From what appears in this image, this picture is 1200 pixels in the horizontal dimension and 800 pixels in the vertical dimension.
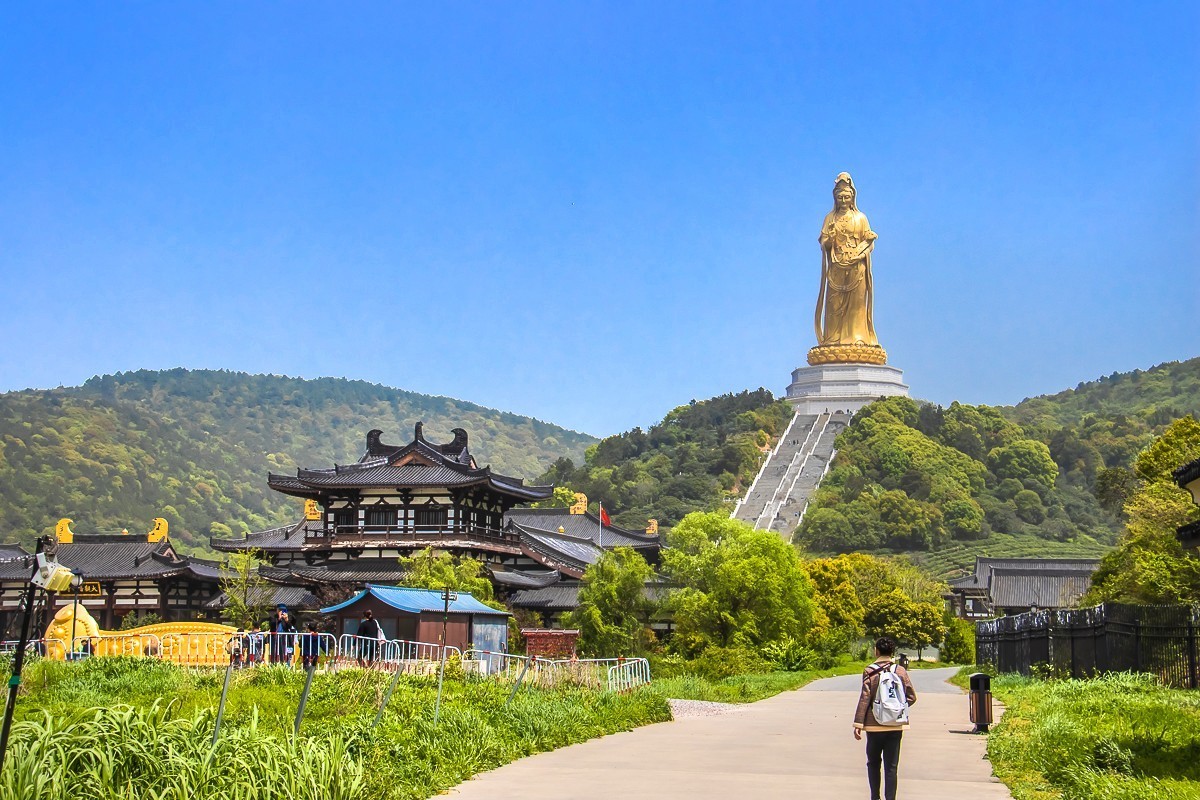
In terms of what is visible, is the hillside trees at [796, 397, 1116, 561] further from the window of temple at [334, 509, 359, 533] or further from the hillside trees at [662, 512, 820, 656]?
the hillside trees at [662, 512, 820, 656]

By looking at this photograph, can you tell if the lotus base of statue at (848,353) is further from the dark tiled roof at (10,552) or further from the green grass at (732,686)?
the green grass at (732,686)

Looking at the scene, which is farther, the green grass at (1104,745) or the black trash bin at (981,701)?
the black trash bin at (981,701)

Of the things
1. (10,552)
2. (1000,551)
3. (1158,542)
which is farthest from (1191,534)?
(1000,551)

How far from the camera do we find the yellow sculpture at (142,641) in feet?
98.4

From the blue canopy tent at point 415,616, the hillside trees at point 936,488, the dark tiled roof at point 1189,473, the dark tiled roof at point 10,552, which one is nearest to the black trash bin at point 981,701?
the dark tiled roof at point 1189,473

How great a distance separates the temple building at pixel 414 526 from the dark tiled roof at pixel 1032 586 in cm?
3178

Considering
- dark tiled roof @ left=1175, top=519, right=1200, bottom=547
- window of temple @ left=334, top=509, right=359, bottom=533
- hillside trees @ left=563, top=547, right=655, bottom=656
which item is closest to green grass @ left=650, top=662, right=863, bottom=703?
hillside trees @ left=563, top=547, right=655, bottom=656

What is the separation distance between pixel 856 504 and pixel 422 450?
52.8 meters

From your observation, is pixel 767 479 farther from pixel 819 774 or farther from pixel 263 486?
pixel 819 774

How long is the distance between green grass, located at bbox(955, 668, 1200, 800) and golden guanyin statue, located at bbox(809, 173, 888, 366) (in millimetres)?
90618

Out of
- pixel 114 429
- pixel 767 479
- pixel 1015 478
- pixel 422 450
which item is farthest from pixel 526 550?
pixel 114 429

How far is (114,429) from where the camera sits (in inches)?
5778

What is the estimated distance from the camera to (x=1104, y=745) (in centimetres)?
1383

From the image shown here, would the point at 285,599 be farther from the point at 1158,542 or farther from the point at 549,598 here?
the point at 1158,542
